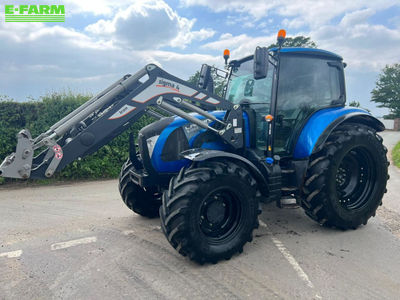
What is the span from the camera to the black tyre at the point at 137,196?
434 centimetres

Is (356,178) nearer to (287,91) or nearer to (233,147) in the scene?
(287,91)

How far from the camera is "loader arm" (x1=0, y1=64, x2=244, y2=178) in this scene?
9.55 feet

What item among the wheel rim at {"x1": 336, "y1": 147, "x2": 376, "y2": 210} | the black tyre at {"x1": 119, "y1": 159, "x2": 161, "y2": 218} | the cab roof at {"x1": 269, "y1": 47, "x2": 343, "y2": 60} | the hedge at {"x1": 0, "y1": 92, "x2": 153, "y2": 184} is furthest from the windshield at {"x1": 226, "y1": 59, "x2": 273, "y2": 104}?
the hedge at {"x1": 0, "y1": 92, "x2": 153, "y2": 184}

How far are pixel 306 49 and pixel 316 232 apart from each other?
252 cm

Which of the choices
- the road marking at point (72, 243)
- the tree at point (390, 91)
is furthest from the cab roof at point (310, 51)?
the tree at point (390, 91)

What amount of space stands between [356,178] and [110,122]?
3629mm

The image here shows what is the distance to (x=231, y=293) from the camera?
2.61m

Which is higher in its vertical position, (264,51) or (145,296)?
(264,51)

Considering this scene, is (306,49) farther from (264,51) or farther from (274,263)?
(274,263)

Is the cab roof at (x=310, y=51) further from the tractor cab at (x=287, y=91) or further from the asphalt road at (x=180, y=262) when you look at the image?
the asphalt road at (x=180, y=262)

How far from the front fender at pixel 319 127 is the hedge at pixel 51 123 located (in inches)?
212

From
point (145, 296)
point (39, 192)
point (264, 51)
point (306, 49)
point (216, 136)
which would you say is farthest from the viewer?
point (39, 192)

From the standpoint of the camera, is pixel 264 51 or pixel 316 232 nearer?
pixel 264 51

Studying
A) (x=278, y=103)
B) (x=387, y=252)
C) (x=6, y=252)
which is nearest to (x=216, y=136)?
(x=278, y=103)
